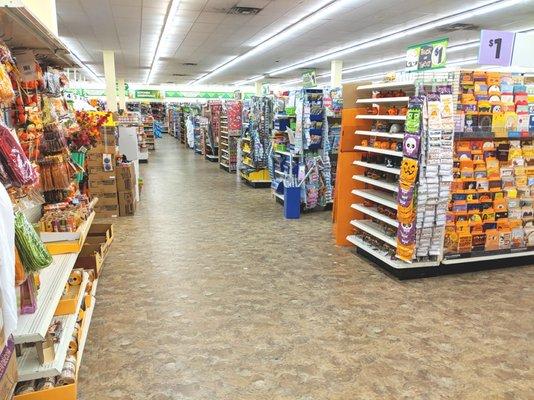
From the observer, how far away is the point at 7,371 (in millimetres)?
1721

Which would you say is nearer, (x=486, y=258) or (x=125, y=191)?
(x=486, y=258)

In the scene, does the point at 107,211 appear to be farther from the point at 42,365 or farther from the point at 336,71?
the point at 336,71

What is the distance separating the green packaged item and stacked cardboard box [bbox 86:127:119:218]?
5220 millimetres

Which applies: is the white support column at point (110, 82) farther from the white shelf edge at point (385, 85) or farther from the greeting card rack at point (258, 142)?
the white shelf edge at point (385, 85)

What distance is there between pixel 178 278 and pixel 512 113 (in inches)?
153

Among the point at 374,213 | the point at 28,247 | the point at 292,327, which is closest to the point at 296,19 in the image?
the point at 374,213

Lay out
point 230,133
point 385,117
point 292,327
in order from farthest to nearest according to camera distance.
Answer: point 230,133
point 385,117
point 292,327

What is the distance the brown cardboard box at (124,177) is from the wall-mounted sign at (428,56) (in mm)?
4818

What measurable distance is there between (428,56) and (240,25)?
24.3ft

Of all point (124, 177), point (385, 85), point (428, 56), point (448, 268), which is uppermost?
point (428, 56)

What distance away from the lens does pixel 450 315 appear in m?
3.57

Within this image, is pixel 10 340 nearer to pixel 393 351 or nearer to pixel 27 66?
pixel 27 66

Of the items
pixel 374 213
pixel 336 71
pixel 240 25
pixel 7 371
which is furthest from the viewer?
pixel 336 71

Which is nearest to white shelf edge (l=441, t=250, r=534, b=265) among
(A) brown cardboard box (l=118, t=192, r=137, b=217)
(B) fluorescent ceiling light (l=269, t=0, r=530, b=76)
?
(A) brown cardboard box (l=118, t=192, r=137, b=217)
